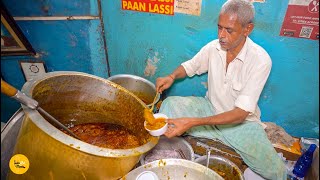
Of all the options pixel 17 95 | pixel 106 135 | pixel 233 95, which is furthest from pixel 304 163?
pixel 17 95

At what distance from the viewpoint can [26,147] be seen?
172 centimetres

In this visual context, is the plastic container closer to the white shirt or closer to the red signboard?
the white shirt

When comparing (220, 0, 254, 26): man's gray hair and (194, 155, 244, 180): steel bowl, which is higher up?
(220, 0, 254, 26): man's gray hair

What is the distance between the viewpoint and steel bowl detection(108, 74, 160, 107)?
3546 millimetres

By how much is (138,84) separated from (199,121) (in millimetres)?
1554

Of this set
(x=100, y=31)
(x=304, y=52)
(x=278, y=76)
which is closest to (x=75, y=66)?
(x=100, y=31)

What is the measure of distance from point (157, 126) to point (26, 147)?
105 cm

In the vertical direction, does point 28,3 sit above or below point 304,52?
above

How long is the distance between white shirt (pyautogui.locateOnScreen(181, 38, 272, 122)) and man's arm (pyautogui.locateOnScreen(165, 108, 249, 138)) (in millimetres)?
91

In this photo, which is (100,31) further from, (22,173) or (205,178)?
(205,178)

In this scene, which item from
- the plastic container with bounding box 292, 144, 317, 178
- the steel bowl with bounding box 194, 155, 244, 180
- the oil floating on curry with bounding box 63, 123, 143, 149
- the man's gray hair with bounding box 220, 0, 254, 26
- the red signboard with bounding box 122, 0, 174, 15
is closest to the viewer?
the man's gray hair with bounding box 220, 0, 254, 26

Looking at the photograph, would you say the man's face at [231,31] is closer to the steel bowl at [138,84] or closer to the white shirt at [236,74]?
the white shirt at [236,74]

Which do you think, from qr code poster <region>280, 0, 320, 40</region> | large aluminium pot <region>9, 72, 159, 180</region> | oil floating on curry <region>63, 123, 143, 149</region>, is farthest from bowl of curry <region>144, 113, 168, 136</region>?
qr code poster <region>280, 0, 320, 40</region>

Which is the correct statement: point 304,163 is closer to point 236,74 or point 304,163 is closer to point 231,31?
point 236,74
